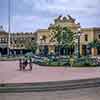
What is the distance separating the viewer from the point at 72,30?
91.7m

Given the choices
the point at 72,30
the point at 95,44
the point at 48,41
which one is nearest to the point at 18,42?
the point at 48,41

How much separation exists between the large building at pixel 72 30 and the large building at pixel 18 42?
3266 millimetres

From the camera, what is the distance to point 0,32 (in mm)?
99812

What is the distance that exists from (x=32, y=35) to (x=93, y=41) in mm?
19590

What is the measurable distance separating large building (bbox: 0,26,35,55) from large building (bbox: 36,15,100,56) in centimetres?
327

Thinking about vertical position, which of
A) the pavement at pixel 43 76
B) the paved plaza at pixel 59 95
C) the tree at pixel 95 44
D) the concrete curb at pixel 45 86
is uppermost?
the tree at pixel 95 44

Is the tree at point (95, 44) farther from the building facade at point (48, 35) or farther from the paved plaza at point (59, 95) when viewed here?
the paved plaza at point (59, 95)

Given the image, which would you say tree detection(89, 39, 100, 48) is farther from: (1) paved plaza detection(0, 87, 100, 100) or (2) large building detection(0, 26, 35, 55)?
(1) paved plaza detection(0, 87, 100, 100)

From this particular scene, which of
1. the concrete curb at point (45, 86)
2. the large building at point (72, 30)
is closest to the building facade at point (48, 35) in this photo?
the large building at point (72, 30)

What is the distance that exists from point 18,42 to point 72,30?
16526 mm

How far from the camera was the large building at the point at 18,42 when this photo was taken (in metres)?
96.5

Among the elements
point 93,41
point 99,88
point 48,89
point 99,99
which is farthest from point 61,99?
point 93,41

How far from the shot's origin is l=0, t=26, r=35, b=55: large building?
96.5 metres

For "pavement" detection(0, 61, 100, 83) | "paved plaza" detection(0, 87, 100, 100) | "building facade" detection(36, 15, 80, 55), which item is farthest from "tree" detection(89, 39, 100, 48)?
"paved plaza" detection(0, 87, 100, 100)
